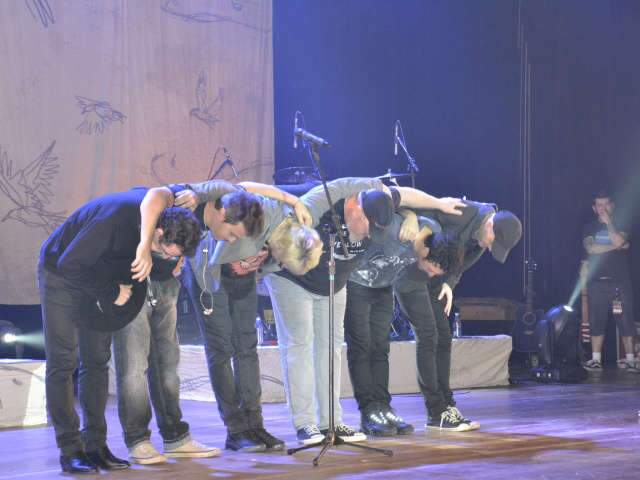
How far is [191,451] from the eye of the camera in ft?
12.5

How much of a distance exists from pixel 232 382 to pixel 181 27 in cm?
414

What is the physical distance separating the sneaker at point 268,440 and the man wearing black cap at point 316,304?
115 millimetres

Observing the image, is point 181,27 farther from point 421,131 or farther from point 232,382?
point 232,382

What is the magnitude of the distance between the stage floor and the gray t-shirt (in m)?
0.75

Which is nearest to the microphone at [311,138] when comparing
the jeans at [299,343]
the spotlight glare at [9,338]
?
the jeans at [299,343]

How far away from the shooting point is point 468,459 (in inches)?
147

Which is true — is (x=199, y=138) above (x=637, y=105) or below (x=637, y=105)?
below

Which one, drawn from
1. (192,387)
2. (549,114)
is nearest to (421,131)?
(549,114)

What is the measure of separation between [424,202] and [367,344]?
737 mm

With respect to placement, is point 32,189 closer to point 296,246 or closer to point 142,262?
point 296,246

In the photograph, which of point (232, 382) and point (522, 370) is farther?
point (522, 370)

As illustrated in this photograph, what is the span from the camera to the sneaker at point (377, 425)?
441cm

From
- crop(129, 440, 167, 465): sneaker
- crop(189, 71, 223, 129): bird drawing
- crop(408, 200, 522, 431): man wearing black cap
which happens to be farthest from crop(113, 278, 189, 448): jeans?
crop(189, 71, 223, 129): bird drawing

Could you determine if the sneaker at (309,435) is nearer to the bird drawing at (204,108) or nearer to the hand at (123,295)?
the hand at (123,295)
